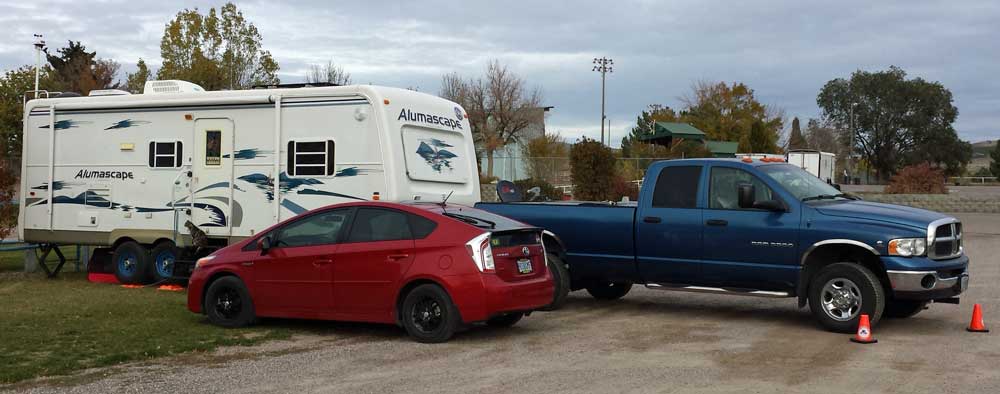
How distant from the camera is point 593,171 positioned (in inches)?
1368

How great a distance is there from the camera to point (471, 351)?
954 cm

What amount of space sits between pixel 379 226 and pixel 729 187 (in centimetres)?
410

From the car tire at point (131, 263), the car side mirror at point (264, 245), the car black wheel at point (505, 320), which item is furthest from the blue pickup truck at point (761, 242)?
the car tire at point (131, 263)

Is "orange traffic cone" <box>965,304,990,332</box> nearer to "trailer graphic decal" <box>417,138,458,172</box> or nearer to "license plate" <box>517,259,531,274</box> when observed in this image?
"license plate" <box>517,259,531,274</box>

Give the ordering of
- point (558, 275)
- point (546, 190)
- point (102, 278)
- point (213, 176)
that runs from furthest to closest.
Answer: point (546, 190), point (102, 278), point (213, 176), point (558, 275)

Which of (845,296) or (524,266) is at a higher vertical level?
(524,266)

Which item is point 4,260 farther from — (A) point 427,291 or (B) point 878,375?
(B) point 878,375

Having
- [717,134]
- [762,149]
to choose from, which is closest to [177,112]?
[762,149]

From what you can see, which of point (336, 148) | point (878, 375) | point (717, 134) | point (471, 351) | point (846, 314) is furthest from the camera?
point (717, 134)

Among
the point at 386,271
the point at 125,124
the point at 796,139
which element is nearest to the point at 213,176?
the point at 125,124

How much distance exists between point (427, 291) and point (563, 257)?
2.92 meters

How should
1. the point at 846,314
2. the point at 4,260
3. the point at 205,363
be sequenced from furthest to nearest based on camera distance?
the point at 4,260
the point at 846,314
the point at 205,363

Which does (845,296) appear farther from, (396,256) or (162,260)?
(162,260)

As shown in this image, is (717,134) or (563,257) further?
(717,134)
